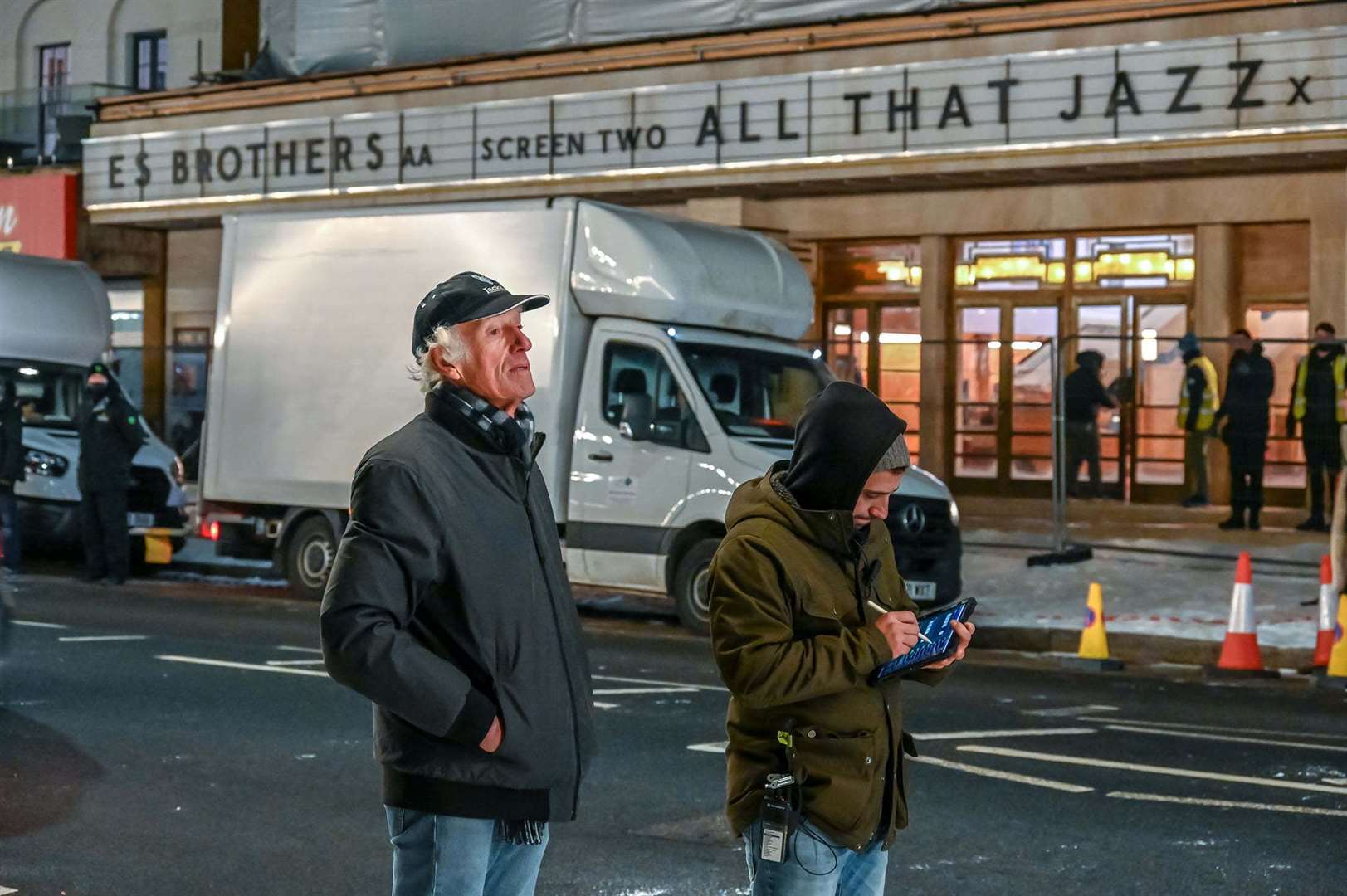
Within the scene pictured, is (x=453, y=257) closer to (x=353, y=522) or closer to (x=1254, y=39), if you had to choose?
(x=1254, y=39)

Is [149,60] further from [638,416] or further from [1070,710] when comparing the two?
[1070,710]

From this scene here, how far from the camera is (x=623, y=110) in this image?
2269cm

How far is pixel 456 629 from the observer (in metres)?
3.64

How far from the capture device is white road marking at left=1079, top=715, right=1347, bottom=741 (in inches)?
389

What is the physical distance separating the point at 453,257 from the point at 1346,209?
953cm

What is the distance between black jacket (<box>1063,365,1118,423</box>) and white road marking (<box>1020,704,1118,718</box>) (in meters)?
6.89

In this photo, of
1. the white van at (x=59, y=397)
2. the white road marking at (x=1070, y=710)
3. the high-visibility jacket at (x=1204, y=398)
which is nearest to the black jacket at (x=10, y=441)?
the white van at (x=59, y=397)

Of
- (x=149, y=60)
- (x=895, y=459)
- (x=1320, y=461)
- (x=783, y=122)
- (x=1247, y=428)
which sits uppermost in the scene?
(x=149, y=60)

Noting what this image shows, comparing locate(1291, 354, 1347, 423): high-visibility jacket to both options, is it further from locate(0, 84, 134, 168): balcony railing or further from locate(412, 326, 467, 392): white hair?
locate(0, 84, 134, 168): balcony railing

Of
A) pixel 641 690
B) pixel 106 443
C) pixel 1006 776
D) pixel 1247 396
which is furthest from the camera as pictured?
pixel 106 443

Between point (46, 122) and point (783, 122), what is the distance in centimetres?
1441

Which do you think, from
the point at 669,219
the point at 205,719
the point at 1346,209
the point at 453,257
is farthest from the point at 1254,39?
the point at 205,719

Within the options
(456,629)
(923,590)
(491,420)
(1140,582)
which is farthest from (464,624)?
(1140,582)

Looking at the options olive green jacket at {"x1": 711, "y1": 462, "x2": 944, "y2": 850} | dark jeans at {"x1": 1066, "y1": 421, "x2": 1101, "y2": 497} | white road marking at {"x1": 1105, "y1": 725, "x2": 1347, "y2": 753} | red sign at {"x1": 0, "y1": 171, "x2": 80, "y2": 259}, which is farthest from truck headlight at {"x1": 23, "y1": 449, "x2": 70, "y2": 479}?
olive green jacket at {"x1": 711, "y1": 462, "x2": 944, "y2": 850}
